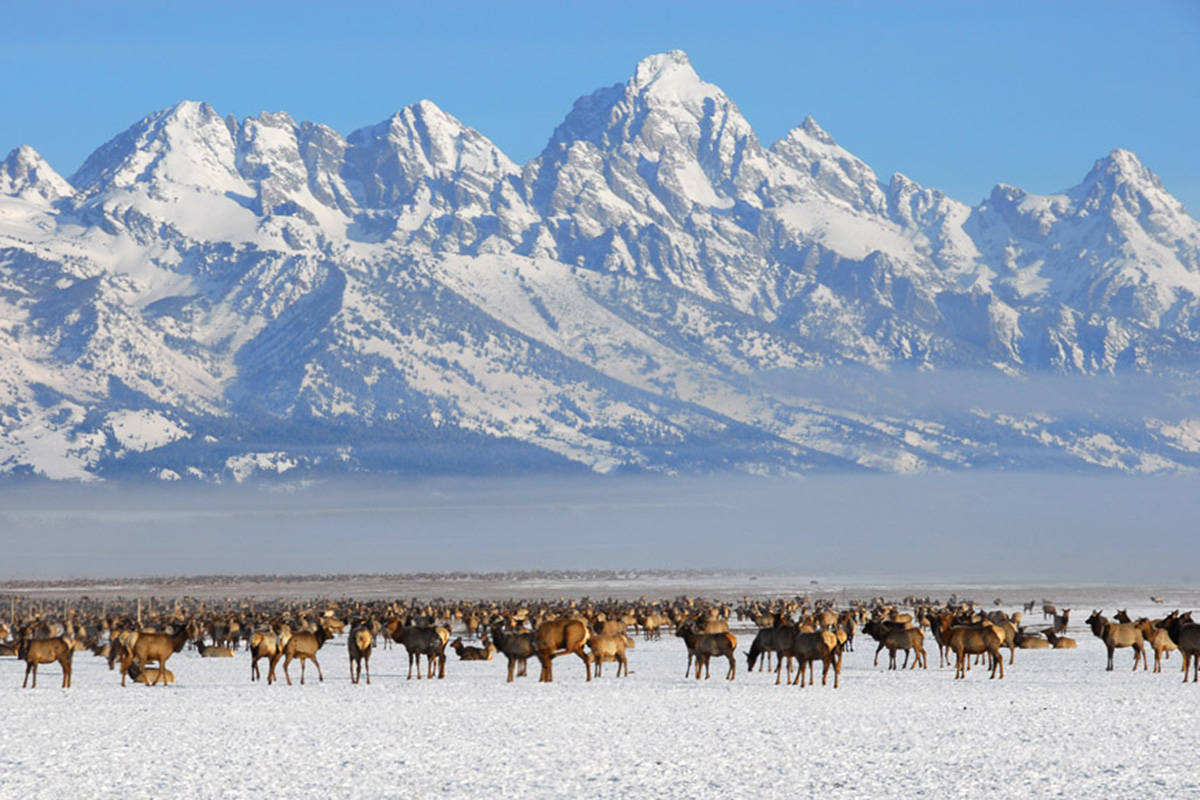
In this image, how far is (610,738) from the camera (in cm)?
3278

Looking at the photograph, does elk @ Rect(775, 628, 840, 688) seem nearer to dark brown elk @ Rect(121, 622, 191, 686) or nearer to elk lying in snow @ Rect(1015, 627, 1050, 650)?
dark brown elk @ Rect(121, 622, 191, 686)

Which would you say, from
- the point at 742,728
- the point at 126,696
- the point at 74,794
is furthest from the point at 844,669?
the point at 74,794

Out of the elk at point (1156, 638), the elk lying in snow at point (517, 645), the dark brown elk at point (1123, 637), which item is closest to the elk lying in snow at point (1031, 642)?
the elk at point (1156, 638)

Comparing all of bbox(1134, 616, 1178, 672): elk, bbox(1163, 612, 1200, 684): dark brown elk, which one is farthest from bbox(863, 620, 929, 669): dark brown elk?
bbox(1163, 612, 1200, 684): dark brown elk

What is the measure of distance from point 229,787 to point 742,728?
11188 millimetres

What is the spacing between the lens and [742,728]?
1345 inches

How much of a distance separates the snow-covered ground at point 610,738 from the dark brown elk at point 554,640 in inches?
35.7

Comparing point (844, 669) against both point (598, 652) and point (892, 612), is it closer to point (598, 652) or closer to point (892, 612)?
point (598, 652)

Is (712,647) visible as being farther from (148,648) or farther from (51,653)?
(51,653)

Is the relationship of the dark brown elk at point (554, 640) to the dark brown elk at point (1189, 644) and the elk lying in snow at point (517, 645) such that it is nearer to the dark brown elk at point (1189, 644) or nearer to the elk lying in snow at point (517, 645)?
the elk lying in snow at point (517, 645)

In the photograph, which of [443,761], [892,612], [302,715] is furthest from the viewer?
[892,612]

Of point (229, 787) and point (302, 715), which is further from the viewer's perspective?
point (302, 715)

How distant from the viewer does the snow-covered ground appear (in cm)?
2756

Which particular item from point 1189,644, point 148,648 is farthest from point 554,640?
point 1189,644
